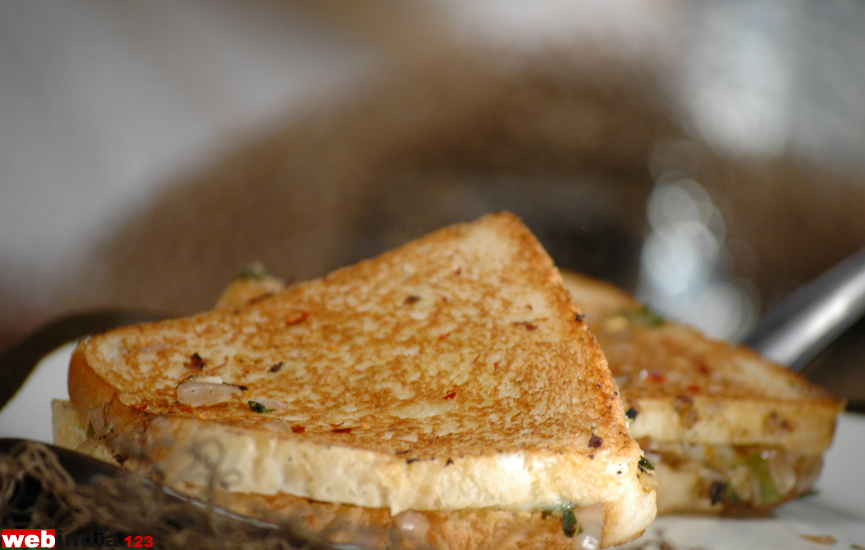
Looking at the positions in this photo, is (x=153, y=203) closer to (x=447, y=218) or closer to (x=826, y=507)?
(x=447, y=218)

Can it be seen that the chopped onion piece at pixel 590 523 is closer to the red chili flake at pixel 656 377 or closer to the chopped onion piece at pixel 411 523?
the chopped onion piece at pixel 411 523

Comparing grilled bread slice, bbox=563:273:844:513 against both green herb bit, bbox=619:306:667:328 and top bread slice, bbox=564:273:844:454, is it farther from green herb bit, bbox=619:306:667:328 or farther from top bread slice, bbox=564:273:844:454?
green herb bit, bbox=619:306:667:328

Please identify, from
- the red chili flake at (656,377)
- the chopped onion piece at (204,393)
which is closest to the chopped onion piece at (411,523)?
the chopped onion piece at (204,393)

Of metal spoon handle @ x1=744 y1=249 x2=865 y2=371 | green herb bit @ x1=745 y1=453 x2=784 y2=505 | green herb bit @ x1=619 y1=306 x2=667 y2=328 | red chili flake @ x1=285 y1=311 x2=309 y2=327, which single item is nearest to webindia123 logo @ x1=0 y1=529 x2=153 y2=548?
red chili flake @ x1=285 y1=311 x2=309 y2=327

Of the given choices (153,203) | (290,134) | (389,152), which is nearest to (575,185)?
(389,152)

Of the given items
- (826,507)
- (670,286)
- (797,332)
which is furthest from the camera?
(670,286)

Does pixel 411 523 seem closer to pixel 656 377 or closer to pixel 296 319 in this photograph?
pixel 296 319

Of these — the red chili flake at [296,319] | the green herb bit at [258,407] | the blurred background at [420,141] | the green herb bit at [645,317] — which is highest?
the blurred background at [420,141]
